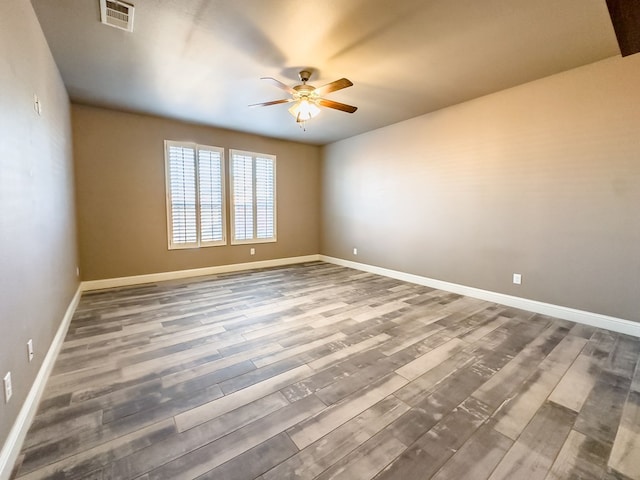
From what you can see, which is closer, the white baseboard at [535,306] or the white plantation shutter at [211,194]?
the white baseboard at [535,306]

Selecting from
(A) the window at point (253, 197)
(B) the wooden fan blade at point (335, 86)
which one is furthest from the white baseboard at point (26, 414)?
(A) the window at point (253, 197)

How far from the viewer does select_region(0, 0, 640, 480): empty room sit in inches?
59.0

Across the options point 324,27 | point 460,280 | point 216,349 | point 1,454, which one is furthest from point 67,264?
point 460,280

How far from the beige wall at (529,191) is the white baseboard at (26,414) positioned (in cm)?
456

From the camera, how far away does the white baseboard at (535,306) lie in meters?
2.86

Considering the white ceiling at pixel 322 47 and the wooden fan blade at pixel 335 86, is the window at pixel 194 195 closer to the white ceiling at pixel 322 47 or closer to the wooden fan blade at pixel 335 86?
the white ceiling at pixel 322 47

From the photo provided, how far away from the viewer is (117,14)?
2172 millimetres

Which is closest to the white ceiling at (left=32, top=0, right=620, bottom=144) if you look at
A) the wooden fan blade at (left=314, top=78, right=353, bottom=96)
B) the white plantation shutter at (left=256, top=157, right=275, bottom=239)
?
the wooden fan blade at (left=314, top=78, right=353, bottom=96)

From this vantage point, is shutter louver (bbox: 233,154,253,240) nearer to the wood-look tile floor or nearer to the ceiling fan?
the ceiling fan

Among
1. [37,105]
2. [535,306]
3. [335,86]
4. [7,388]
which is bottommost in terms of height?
[535,306]

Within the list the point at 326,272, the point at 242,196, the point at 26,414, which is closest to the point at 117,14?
the point at 26,414

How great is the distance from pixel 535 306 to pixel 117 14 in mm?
5123

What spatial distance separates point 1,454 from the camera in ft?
4.11

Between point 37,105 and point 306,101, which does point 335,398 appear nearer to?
point 306,101
